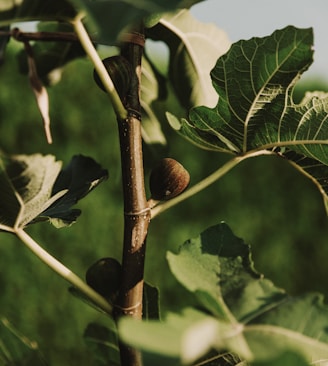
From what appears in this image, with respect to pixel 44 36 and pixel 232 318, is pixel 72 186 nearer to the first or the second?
pixel 44 36

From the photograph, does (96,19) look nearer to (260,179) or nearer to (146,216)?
(146,216)

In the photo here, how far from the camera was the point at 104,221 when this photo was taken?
441cm

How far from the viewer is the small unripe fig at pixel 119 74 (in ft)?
2.22

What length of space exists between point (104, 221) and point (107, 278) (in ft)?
12.2

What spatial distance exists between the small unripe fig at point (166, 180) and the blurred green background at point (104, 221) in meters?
3.51

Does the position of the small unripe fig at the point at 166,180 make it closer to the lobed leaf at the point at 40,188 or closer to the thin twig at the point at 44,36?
the lobed leaf at the point at 40,188

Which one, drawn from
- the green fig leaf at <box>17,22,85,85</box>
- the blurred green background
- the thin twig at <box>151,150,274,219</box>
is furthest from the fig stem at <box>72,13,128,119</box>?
the blurred green background

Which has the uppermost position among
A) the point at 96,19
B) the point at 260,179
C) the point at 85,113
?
the point at 96,19

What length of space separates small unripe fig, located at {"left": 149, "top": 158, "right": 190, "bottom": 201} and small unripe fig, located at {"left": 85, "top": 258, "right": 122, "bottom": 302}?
0.31 ft

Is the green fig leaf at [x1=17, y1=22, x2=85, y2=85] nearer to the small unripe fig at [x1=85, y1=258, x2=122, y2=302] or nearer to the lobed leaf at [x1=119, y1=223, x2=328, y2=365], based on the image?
the small unripe fig at [x1=85, y1=258, x2=122, y2=302]

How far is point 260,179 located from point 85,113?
4.68 ft

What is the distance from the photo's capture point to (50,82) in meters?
1.21

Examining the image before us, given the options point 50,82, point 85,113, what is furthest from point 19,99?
point 50,82

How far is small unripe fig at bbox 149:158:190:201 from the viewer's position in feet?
2.38
